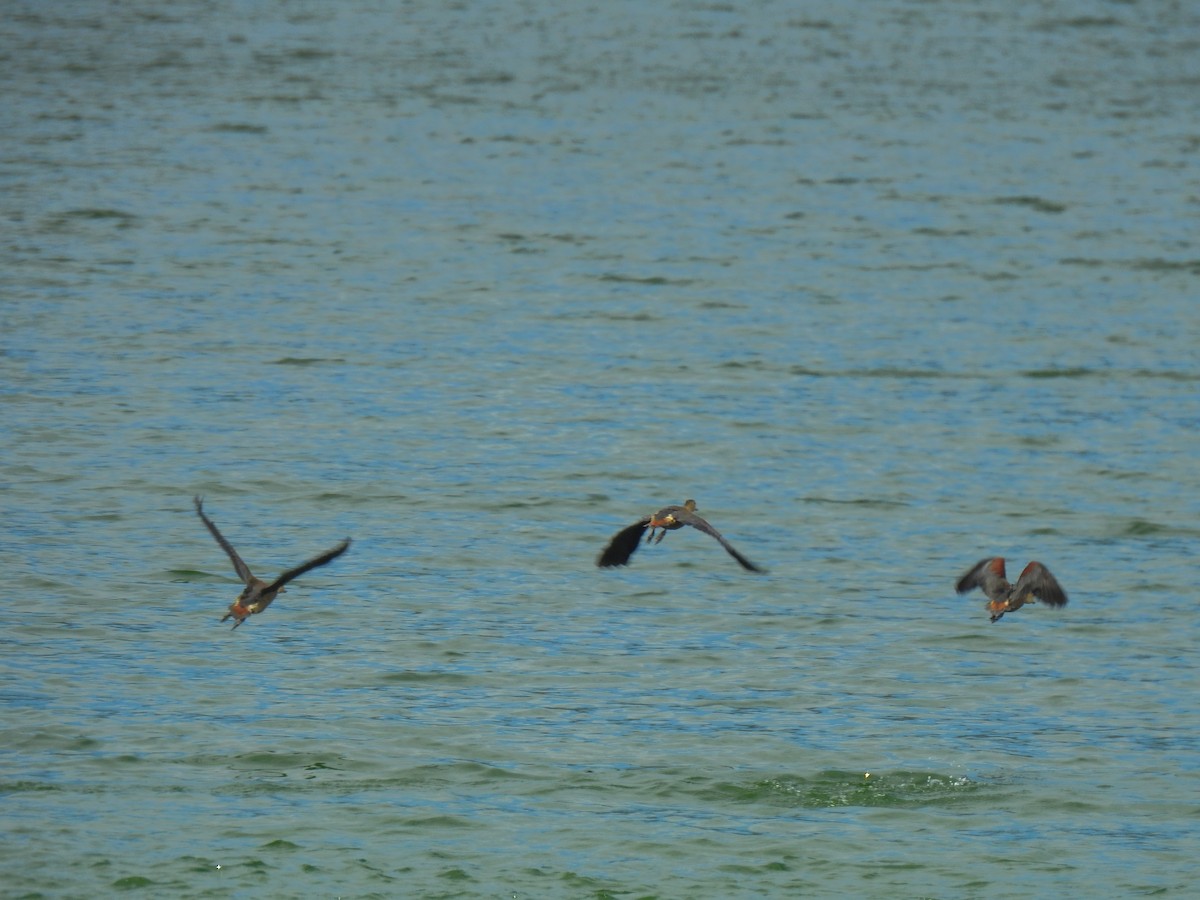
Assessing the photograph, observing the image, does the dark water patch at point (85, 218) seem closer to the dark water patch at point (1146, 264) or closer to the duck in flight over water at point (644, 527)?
the dark water patch at point (1146, 264)

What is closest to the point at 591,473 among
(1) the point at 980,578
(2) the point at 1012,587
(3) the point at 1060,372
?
(3) the point at 1060,372

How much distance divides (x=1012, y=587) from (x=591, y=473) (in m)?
9.72

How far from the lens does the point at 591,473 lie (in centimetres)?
2497

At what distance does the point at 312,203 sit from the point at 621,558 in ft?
76.4

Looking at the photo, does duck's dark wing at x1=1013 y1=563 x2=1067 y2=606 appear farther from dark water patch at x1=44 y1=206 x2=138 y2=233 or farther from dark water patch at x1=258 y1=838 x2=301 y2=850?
dark water patch at x1=44 y1=206 x2=138 y2=233

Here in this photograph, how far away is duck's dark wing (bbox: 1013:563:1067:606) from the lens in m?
15.2

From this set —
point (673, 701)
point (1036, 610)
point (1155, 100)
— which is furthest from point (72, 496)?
point (1155, 100)

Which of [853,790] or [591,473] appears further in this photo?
[591,473]

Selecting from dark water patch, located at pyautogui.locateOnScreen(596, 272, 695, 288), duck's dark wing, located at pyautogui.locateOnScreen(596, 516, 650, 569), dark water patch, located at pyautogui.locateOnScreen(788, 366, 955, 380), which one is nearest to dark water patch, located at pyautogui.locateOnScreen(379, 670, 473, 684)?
duck's dark wing, located at pyautogui.locateOnScreen(596, 516, 650, 569)

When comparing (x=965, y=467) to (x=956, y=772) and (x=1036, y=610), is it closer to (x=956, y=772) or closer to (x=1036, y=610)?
(x=1036, y=610)

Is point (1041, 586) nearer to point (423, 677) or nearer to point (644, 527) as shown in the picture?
point (644, 527)

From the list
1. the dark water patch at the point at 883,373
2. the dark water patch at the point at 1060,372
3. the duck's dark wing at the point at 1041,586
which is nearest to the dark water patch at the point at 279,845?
the duck's dark wing at the point at 1041,586

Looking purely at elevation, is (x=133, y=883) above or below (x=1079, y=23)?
below

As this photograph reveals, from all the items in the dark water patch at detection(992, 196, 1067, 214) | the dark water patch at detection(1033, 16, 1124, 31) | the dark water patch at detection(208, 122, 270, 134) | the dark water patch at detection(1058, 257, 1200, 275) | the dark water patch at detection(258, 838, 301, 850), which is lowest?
the dark water patch at detection(258, 838, 301, 850)
